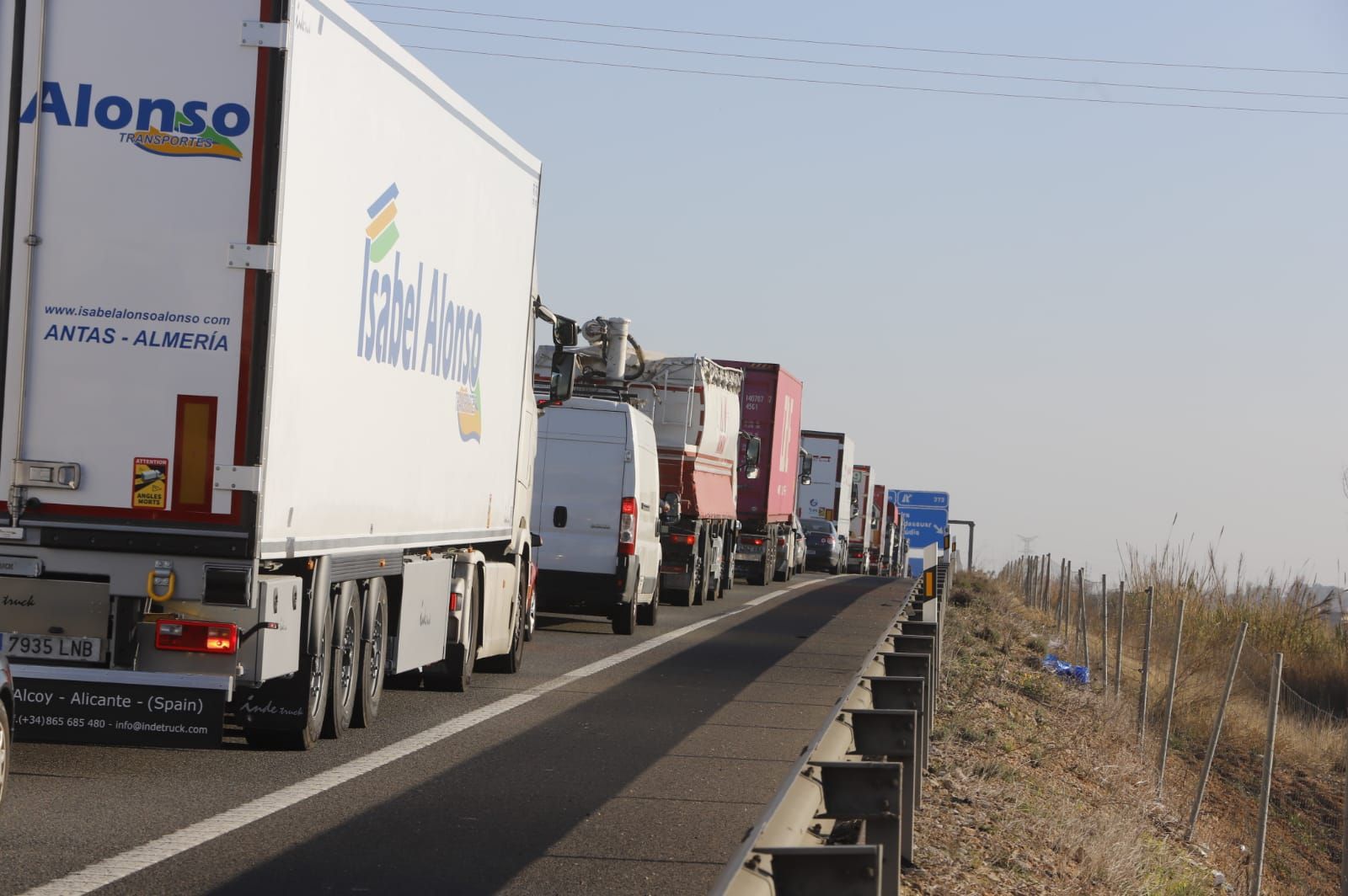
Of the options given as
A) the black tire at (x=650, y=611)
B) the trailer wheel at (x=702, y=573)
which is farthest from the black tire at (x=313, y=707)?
the trailer wheel at (x=702, y=573)

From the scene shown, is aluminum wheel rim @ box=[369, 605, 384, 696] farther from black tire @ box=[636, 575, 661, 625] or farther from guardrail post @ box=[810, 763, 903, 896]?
black tire @ box=[636, 575, 661, 625]

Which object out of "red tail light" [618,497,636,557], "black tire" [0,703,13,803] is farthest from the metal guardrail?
"red tail light" [618,497,636,557]

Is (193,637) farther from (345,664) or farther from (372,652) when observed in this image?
(372,652)

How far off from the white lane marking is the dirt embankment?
2941mm

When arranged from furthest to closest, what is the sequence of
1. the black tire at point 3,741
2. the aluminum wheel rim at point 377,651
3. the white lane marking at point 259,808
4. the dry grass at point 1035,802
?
the aluminum wheel rim at point 377,651
the dry grass at point 1035,802
the black tire at point 3,741
the white lane marking at point 259,808

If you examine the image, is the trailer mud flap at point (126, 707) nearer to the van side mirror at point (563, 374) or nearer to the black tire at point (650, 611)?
the van side mirror at point (563, 374)

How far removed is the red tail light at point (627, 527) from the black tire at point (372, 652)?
848 centimetres

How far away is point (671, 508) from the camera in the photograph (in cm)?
2569

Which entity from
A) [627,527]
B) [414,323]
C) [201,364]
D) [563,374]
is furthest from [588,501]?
[201,364]

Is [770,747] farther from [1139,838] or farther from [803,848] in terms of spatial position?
[803,848]

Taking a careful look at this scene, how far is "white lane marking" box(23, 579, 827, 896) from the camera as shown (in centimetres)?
644

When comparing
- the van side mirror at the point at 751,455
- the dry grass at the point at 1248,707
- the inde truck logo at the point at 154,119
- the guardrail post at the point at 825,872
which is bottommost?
the dry grass at the point at 1248,707

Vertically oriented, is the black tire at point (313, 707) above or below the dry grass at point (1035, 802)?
above

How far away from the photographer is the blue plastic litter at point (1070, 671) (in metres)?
21.9
